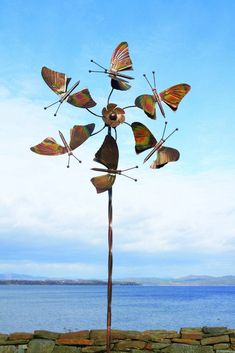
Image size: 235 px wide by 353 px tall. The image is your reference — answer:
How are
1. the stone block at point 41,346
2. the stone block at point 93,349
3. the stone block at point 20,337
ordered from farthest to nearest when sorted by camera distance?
the stone block at point 20,337
the stone block at point 41,346
the stone block at point 93,349

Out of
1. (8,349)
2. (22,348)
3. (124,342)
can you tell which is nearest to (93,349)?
(124,342)

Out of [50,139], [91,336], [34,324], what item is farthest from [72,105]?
[34,324]

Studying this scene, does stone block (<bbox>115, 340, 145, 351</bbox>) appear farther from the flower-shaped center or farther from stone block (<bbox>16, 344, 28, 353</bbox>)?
the flower-shaped center

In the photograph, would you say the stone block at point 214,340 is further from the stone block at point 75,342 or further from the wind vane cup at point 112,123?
the wind vane cup at point 112,123

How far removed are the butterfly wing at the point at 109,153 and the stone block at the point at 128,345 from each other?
2787mm

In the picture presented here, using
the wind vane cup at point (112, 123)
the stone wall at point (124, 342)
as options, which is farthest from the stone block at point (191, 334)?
the wind vane cup at point (112, 123)

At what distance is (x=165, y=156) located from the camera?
5.74m

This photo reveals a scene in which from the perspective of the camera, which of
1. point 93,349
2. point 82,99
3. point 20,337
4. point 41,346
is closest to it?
point 82,99

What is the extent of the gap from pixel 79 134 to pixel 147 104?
0.72 m

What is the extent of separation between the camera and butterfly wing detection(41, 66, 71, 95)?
5734 millimetres

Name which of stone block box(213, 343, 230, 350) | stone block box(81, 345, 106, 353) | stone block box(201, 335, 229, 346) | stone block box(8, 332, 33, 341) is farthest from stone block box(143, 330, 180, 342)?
stone block box(8, 332, 33, 341)

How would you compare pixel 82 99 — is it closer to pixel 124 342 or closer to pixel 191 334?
pixel 124 342

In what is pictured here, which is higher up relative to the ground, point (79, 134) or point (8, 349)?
point (79, 134)

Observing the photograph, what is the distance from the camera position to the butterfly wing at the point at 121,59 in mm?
5816
